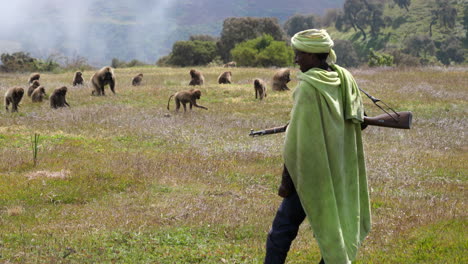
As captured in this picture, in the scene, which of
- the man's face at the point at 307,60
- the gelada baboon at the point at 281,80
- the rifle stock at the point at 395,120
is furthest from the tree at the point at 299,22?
the man's face at the point at 307,60

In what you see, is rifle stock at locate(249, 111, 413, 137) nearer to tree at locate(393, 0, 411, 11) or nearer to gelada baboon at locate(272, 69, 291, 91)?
gelada baboon at locate(272, 69, 291, 91)

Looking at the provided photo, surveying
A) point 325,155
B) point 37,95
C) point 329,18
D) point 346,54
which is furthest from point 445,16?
point 325,155

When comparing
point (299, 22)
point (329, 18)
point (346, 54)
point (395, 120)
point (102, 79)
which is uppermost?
point (329, 18)

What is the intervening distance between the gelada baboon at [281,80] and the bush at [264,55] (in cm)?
2381

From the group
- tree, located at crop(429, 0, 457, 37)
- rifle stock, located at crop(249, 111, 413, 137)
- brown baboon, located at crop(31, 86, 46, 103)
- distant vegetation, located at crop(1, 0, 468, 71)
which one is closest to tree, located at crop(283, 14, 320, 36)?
distant vegetation, located at crop(1, 0, 468, 71)

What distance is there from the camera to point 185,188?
1023cm

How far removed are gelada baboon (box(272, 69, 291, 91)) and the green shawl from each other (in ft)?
74.8

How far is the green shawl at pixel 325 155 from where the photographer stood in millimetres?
4562

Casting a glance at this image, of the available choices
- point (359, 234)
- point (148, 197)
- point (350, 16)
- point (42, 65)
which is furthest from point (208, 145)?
point (350, 16)

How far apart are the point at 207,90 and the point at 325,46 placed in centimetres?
2232

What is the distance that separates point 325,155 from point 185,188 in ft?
19.6

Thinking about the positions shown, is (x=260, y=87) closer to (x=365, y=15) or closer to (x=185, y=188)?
(x=185, y=188)

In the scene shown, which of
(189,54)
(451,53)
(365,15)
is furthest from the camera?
(365,15)

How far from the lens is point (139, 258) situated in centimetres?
658
